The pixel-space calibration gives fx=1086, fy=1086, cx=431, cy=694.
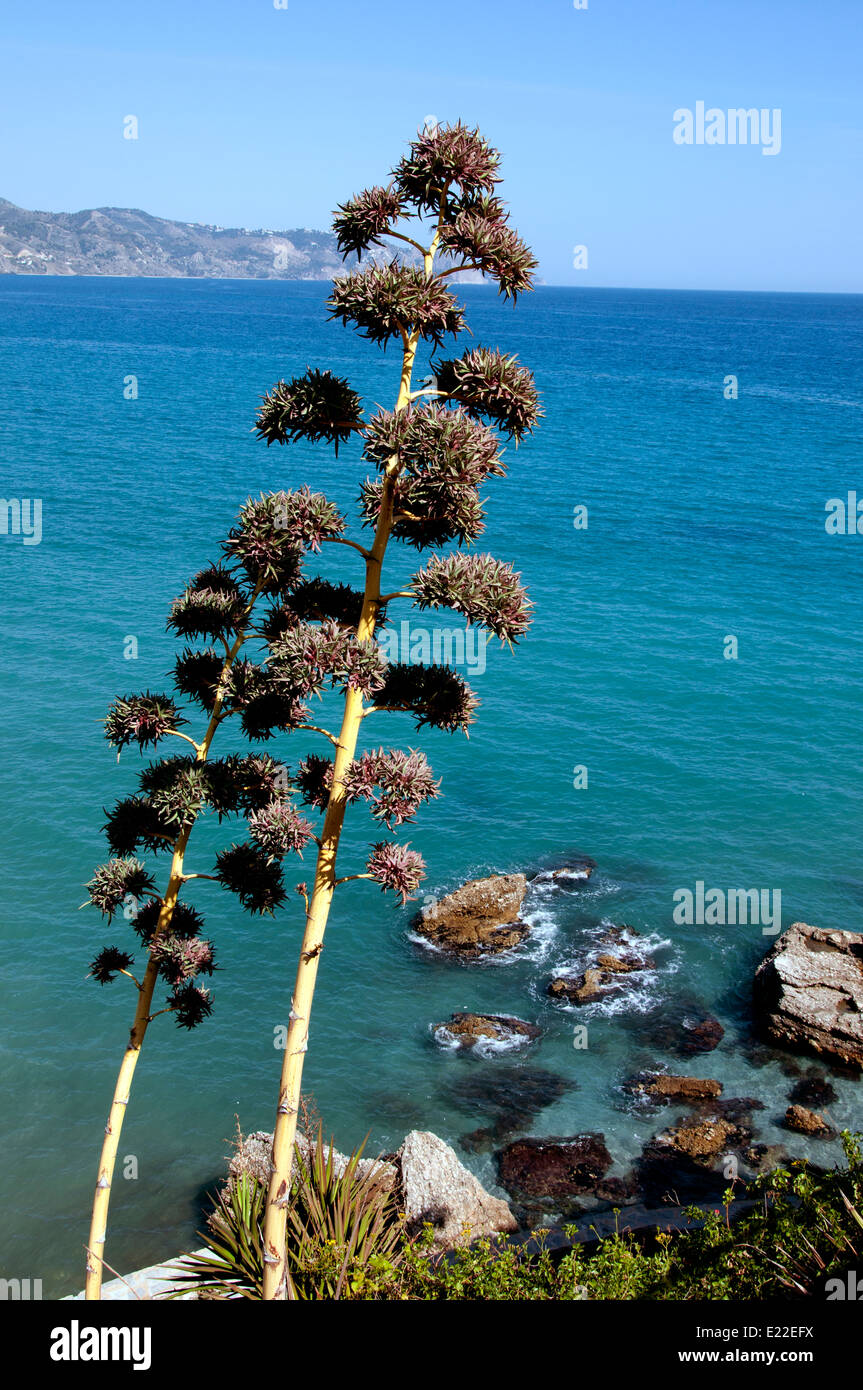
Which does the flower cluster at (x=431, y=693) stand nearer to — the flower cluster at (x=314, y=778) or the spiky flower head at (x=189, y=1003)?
the flower cluster at (x=314, y=778)

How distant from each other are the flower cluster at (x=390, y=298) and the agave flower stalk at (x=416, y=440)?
0.04ft

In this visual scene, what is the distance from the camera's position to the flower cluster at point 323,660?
10062mm

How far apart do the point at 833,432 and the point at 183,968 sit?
90366mm

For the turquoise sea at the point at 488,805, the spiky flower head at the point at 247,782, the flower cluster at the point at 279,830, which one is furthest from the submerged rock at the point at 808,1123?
the flower cluster at the point at 279,830

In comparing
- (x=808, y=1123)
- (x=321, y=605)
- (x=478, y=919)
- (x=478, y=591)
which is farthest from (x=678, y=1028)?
(x=478, y=591)

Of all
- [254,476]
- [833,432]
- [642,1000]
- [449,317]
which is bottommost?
[642,1000]

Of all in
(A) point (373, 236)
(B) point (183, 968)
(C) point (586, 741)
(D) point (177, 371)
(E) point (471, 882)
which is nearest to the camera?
(A) point (373, 236)

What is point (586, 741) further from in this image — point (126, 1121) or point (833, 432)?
point (833, 432)

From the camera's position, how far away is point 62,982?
24219 millimetres

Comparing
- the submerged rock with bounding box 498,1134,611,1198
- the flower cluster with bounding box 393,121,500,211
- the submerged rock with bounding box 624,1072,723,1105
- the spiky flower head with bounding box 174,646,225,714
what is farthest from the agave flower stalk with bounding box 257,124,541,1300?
the submerged rock with bounding box 624,1072,723,1105

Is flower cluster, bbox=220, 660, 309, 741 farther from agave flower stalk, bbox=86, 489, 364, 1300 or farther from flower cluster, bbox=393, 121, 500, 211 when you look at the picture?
flower cluster, bbox=393, 121, 500, 211

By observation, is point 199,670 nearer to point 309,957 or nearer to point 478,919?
point 309,957

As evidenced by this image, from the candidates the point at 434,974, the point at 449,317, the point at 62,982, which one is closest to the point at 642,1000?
the point at 434,974
